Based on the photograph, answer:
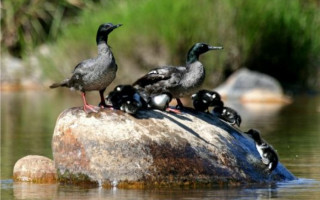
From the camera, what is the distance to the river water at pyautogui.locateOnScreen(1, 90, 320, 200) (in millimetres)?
10453

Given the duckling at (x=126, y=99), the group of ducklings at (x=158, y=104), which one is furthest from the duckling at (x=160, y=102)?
the duckling at (x=126, y=99)

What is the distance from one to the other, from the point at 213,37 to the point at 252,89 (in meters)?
2.49

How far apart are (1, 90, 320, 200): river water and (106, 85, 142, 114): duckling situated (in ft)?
3.57

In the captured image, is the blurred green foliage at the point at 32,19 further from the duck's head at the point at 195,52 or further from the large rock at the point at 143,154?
the large rock at the point at 143,154

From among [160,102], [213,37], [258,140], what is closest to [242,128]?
[258,140]

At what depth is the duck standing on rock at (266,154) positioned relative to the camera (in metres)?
11.7

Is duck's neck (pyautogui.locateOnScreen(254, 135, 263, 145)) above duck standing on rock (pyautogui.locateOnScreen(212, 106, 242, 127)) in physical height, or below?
below

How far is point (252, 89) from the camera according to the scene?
1193 inches

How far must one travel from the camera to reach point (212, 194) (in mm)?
10453

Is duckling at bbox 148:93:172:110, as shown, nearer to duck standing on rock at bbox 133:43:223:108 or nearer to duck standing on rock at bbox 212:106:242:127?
duck standing on rock at bbox 133:43:223:108

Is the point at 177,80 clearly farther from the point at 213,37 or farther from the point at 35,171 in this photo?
the point at 213,37

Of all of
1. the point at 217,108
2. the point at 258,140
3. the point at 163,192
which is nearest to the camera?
the point at 163,192

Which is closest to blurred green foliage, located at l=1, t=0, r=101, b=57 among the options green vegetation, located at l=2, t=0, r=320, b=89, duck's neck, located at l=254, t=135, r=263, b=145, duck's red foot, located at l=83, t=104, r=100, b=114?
green vegetation, located at l=2, t=0, r=320, b=89

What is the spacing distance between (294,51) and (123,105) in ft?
73.4
